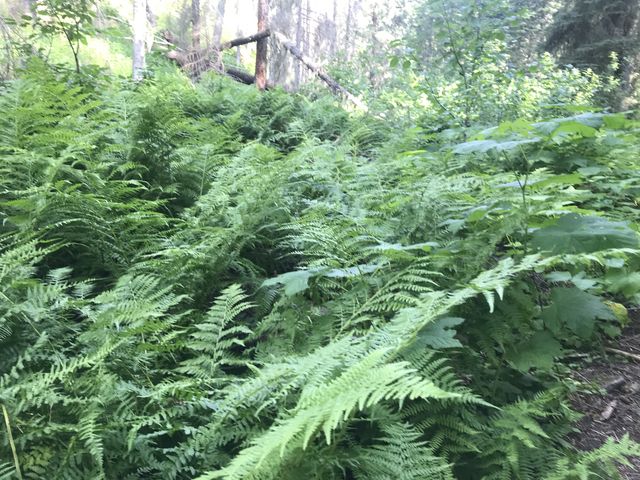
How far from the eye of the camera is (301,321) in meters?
1.80

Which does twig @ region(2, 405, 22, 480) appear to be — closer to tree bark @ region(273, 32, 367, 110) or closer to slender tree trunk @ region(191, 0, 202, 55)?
tree bark @ region(273, 32, 367, 110)

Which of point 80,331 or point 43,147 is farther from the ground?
point 43,147

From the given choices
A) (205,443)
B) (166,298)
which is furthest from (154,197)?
(205,443)

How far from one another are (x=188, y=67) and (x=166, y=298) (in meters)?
8.67

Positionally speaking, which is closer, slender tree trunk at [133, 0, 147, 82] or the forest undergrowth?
the forest undergrowth

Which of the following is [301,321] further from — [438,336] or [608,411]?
[608,411]

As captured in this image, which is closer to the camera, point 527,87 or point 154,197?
point 154,197

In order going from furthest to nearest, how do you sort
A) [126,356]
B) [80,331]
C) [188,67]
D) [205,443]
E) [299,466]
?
[188,67]
[80,331]
[126,356]
[205,443]
[299,466]

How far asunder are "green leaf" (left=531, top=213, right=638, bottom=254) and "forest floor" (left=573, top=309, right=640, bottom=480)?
2.06 feet

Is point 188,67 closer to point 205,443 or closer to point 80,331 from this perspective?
point 80,331

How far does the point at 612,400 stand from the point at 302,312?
1.36m

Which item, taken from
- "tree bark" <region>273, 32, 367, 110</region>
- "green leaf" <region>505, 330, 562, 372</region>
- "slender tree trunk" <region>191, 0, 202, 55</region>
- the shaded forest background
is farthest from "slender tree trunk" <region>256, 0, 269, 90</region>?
"green leaf" <region>505, 330, 562, 372</region>

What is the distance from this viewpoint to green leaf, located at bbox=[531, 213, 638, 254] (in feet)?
5.36

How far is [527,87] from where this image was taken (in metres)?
5.43
